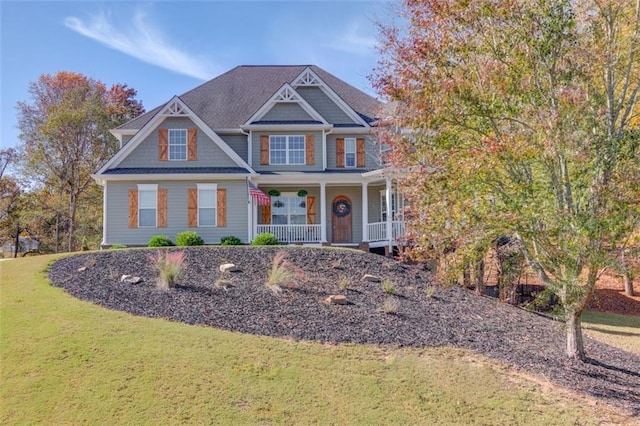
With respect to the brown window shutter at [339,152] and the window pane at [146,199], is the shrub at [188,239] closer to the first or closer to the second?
the window pane at [146,199]

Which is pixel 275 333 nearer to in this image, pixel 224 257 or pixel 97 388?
pixel 97 388

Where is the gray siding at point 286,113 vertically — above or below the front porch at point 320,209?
above

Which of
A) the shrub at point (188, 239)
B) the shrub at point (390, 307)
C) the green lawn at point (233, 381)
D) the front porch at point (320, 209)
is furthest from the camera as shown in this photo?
the front porch at point (320, 209)

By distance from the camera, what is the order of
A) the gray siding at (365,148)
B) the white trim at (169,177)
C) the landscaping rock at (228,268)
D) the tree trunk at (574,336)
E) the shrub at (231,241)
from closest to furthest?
the tree trunk at (574,336)
the landscaping rock at (228,268)
the shrub at (231,241)
the white trim at (169,177)
the gray siding at (365,148)

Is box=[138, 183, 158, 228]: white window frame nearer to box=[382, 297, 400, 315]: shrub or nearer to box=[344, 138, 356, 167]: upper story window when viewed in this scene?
box=[344, 138, 356, 167]: upper story window

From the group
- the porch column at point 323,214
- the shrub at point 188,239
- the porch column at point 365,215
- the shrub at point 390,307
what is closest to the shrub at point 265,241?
the shrub at point 188,239

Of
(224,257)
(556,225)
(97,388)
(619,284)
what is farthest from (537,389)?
(619,284)

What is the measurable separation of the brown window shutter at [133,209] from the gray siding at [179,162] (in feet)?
4.26

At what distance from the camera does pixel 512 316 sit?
428 inches

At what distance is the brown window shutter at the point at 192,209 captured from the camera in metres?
17.5

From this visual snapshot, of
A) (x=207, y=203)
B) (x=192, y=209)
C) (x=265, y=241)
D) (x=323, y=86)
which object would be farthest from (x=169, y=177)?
(x=323, y=86)

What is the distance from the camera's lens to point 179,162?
17.9 m

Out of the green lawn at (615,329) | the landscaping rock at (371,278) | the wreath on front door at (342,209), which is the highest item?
the wreath on front door at (342,209)

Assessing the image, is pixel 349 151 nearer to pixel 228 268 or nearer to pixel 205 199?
pixel 205 199
